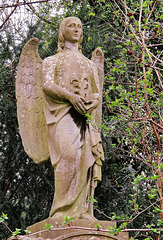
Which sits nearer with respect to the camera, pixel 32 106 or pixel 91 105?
pixel 91 105

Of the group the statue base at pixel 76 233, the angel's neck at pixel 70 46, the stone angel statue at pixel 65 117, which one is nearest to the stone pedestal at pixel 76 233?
the statue base at pixel 76 233

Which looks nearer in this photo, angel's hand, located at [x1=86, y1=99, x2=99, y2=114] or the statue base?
the statue base

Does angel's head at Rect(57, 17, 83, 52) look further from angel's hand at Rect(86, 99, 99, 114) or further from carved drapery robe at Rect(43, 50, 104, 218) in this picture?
angel's hand at Rect(86, 99, 99, 114)

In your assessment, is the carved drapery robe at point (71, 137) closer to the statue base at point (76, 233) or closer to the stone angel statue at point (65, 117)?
the stone angel statue at point (65, 117)

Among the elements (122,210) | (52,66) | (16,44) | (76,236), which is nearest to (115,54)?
(16,44)

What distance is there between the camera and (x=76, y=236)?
533 cm

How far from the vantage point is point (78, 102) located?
593 cm

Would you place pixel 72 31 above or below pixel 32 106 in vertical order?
above

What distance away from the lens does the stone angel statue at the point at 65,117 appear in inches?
230

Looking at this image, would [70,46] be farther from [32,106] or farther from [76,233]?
[76,233]

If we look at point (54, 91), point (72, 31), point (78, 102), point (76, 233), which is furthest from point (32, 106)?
point (76, 233)

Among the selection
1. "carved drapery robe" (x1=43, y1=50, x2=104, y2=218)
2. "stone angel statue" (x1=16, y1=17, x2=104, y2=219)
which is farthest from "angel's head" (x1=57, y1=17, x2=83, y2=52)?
"carved drapery robe" (x1=43, y1=50, x2=104, y2=218)

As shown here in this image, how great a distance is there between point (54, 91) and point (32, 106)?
61cm

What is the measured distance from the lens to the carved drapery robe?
5.80 metres
